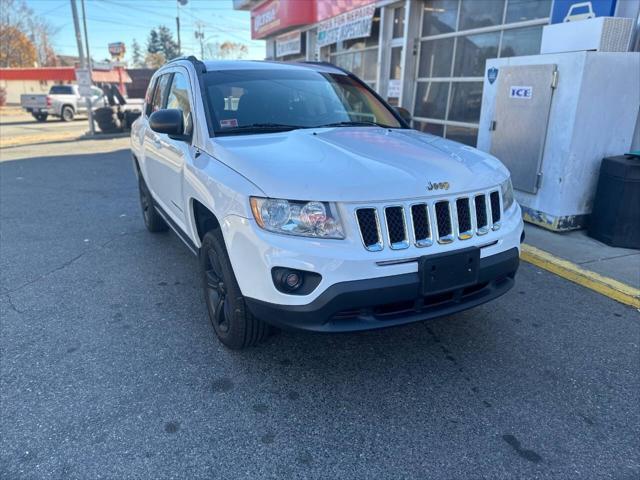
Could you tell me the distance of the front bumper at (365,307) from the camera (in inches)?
91.4

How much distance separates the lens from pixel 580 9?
19.4 feet

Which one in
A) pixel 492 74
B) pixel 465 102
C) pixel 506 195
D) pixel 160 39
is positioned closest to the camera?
pixel 506 195

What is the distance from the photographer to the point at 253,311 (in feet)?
8.39

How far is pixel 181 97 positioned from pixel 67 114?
25245 mm

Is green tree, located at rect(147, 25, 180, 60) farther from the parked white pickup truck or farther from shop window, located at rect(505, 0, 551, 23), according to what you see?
shop window, located at rect(505, 0, 551, 23)

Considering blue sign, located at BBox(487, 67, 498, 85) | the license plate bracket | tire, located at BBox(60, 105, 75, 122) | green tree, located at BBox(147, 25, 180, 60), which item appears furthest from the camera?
green tree, located at BBox(147, 25, 180, 60)

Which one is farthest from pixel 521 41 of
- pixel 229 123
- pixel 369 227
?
pixel 369 227

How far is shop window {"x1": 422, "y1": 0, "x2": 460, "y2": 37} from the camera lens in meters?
8.95

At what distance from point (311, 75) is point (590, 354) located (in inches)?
120

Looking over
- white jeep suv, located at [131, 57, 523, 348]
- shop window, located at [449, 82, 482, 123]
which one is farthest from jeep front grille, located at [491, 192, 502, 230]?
shop window, located at [449, 82, 482, 123]

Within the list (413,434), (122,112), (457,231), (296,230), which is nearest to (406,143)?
(457,231)

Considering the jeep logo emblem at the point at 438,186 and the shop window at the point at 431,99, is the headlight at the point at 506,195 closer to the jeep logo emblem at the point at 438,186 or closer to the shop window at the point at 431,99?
the jeep logo emblem at the point at 438,186

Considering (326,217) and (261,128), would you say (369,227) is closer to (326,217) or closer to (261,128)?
(326,217)

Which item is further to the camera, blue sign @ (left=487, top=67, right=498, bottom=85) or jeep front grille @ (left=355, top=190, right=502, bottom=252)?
blue sign @ (left=487, top=67, right=498, bottom=85)
